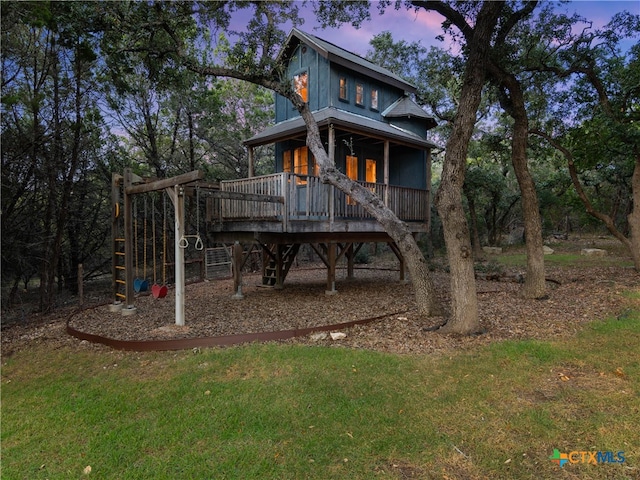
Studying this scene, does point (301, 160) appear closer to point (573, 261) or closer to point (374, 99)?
point (374, 99)

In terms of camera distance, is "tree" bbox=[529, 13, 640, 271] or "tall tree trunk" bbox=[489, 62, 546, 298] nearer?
"tall tree trunk" bbox=[489, 62, 546, 298]

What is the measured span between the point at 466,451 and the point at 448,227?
379cm

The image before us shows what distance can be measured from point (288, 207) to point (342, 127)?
2.80 meters

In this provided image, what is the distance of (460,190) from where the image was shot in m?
6.27

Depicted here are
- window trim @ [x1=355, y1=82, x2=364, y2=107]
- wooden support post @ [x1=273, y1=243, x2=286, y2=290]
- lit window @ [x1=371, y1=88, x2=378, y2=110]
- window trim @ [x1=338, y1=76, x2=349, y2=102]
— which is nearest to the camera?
wooden support post @ [x1=273, y1=243, x2=286, y2=290]

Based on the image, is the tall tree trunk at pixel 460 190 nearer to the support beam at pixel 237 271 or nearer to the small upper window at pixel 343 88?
the support beam at pixel 237 271

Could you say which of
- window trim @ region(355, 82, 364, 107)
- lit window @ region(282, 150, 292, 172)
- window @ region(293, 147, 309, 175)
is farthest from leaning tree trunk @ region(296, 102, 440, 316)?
window trim @ region(355, 82, 364, 107)

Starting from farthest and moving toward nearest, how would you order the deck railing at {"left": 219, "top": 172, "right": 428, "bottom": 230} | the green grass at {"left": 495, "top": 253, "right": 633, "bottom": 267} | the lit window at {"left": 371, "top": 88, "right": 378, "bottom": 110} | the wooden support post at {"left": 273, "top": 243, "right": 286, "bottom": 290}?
the green grass at {"left": 495, "top": 253, "right": 633, "bottom": 267} < the lit window at {"left": 371, "top": 88, "right": 378, "bottom": 110} < the wooden support post at {"left": 273, "top": 243, "right": 286, "bottom": 290} < the deck railing at {"left": 219, "top": 172, "right": 428, "bottom": 230}

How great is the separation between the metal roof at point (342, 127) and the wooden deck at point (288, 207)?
4.78 ft

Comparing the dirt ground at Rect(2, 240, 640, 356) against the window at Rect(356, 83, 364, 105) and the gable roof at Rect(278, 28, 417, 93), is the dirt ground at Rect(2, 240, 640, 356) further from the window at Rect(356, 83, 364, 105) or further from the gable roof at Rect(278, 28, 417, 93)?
the gable roof at Rect(278, 28, 417, 93)

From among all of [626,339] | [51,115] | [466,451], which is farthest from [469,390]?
[51,115]

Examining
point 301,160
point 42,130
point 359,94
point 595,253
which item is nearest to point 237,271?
point 301,160

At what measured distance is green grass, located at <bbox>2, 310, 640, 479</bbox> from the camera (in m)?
3.04

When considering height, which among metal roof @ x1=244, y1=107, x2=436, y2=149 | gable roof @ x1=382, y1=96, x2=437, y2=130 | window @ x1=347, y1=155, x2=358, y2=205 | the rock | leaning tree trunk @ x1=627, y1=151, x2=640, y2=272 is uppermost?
gable roof @ x1=382, y1=96, x2=437, y2=130
